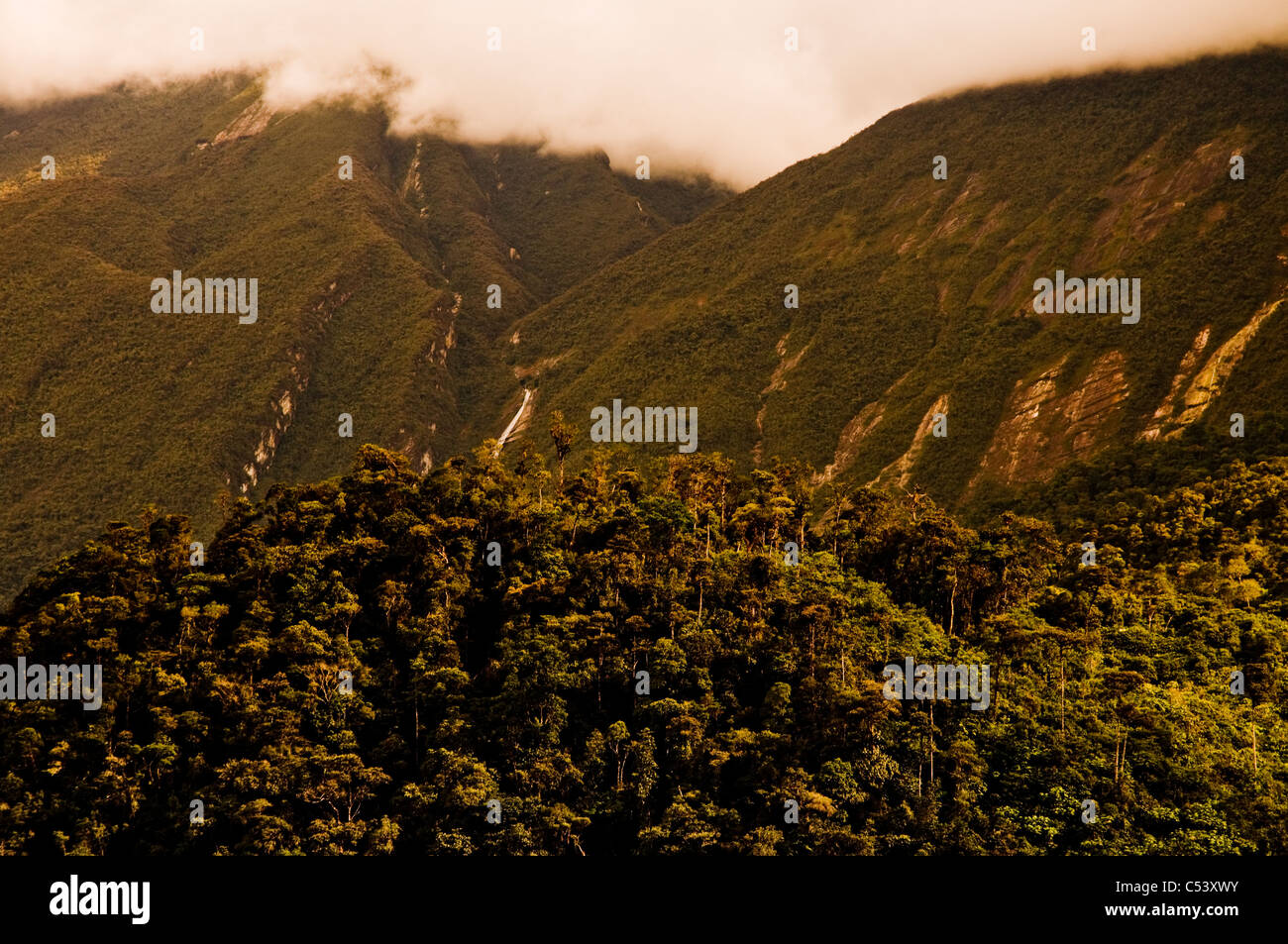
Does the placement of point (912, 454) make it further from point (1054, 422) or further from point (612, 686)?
point (612, 686)

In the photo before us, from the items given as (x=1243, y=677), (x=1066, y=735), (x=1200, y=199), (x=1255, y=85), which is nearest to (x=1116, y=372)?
(x=1200, y=199)

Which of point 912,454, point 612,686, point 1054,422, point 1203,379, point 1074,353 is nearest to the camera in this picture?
point 612,686

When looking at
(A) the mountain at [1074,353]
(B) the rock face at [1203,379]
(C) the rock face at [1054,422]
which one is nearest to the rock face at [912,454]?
(A) the mountain at [1074,353]

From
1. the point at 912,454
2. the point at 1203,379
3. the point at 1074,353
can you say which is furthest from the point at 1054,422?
the point at 912,454

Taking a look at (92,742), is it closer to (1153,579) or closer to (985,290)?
(1153,579)

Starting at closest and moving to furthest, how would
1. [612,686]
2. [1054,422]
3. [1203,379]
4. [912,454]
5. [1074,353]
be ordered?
[612,686], [1203,379], [1054,422], [912,454], [1074,353]

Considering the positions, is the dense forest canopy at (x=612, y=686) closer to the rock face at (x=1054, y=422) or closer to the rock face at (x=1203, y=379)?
the rock face at (x=1203, y=379)

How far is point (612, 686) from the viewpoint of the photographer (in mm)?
53812

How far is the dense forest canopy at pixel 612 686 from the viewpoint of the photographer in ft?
154

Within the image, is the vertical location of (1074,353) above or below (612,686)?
above

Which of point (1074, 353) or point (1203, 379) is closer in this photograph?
point (1203, 379)

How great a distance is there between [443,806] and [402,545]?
656 inches

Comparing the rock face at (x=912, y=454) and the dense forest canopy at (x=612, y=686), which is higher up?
the rock face at (x=912, y=454)

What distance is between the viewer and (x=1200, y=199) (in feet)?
568
